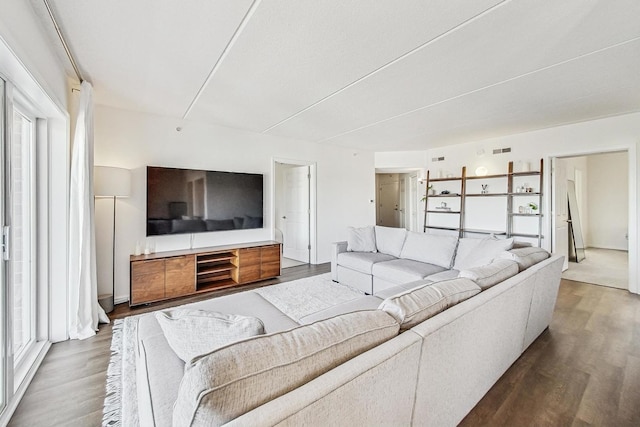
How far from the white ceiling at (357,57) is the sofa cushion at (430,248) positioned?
5.50ft

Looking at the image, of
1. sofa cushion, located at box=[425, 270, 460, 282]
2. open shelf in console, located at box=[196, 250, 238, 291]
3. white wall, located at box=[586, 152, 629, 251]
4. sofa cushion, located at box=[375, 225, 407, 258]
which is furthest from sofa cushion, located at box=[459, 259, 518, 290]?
white wall, located at box=[586, 152, 629, 251]

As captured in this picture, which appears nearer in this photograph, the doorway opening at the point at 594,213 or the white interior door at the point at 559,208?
the white interior door at the point at 559,208

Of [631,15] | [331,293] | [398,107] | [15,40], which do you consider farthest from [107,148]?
[631,15]

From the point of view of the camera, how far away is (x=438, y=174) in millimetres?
5898

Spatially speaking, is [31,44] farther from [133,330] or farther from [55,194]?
[133,330]

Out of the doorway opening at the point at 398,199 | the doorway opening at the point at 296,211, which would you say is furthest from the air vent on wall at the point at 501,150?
the doorway opening at the point at 296,211

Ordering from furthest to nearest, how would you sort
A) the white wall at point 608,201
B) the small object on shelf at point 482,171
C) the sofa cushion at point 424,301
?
the white wall at point 608,201 → the small object on shelf at point 482,171 → the sofa cushion at point 424,301

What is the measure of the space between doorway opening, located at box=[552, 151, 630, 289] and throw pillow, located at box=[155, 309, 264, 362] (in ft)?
18.5

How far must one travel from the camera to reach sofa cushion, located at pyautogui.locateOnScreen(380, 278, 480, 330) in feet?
3.90

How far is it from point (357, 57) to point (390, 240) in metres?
2.47

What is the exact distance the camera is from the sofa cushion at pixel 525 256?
2.18m

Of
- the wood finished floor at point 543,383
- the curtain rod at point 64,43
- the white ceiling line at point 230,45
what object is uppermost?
the white ceiling line at point 230,45

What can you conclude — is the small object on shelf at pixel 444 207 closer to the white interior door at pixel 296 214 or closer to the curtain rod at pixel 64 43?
the white interior door at pixel 296 214

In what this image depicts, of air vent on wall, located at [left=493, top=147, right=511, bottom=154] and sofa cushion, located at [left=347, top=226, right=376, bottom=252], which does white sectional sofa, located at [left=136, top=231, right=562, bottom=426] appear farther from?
air vent on wall, located at [left=493, top=147, right=511, bottom=154]
